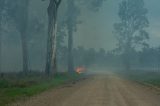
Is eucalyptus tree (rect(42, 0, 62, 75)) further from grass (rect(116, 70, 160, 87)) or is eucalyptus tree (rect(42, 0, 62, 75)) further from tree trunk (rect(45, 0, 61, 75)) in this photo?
grass (rect(116, 70, 160, 87))

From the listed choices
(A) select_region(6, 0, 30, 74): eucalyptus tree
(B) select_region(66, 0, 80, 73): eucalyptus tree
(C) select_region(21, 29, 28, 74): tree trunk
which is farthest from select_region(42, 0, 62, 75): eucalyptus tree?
(B) select_region(66, 0, 80, 73): eucalyptus tree

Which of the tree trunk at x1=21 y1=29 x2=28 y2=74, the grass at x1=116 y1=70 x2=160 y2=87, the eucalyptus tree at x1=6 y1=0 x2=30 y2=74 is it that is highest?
the eucalyptus tree at x1=6 y1=0 x2=30 y2=74

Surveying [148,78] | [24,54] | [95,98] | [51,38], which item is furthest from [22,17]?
[95,98]

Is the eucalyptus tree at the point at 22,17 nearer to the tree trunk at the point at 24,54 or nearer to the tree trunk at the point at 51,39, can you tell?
the tree trunk at the point at 24,54

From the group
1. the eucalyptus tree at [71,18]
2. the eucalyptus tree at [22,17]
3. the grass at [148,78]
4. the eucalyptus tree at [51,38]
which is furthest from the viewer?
the eucalyptus tree at [71,18]

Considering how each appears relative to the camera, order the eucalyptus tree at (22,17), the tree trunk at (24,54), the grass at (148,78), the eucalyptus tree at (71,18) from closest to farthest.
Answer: the grass at (148,78), the tree trunk at (24,54), the eucalyptus tree at (22,17), the eucalyptus tree at (71,18)

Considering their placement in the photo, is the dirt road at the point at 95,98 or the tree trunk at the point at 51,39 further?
the tree trunk at the point at 51,39

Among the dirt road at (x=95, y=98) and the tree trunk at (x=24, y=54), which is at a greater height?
the tree trunk at (x=24, y=54)

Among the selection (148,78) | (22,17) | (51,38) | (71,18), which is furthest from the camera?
(71,18)

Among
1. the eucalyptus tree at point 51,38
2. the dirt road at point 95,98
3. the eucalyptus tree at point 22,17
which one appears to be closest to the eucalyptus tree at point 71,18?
the eucalyptus tree at point 22,17

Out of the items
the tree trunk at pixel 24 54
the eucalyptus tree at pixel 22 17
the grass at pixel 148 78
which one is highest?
the eucalyptus tree at pixel 22 17

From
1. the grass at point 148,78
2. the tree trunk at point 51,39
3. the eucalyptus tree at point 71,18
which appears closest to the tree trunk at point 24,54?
the tree trunk at point 51,39

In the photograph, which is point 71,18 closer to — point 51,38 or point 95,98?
point 51,38

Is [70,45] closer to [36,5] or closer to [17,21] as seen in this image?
[17,21]
